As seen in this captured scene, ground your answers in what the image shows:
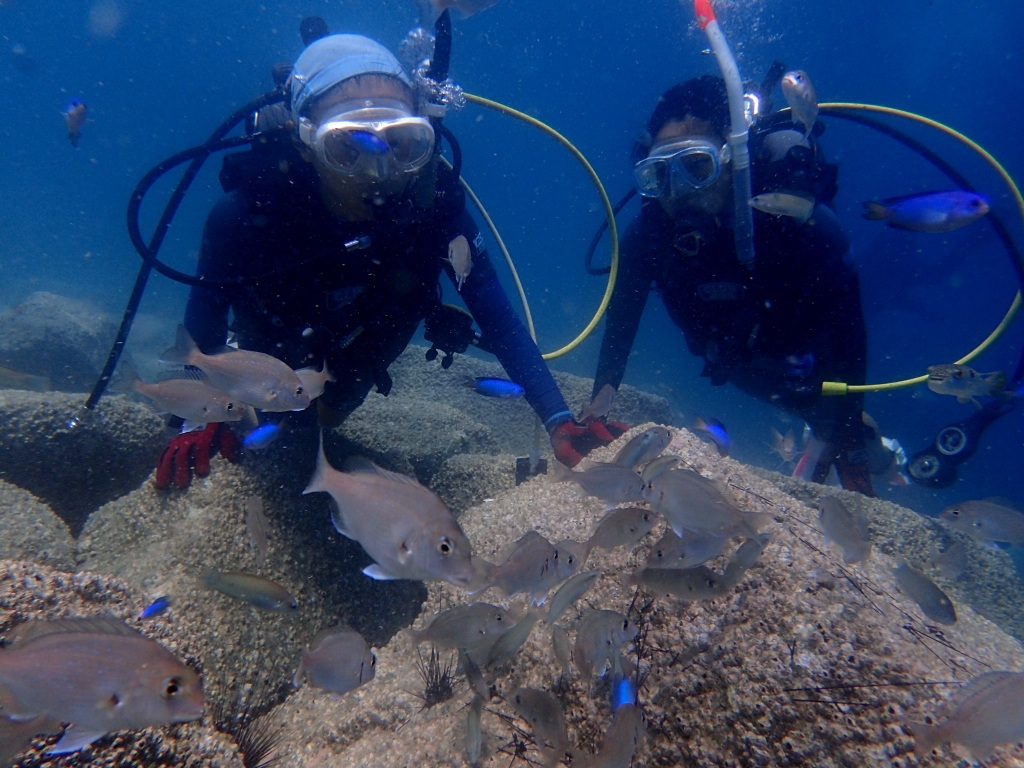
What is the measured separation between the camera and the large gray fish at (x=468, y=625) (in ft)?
6.81

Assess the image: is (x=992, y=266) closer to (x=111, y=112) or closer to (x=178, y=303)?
(x=178, y=303)

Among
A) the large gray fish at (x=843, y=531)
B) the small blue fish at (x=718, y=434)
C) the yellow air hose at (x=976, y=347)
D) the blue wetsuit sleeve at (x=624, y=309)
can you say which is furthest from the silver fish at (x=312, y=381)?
the yellow air hose at (x=976, y=347)

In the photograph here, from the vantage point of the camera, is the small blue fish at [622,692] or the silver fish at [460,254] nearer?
the small blue fish at [622,692]

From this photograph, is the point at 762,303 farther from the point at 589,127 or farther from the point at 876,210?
the point at 589,127

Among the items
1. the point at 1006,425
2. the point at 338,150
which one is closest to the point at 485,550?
the point at 338,150

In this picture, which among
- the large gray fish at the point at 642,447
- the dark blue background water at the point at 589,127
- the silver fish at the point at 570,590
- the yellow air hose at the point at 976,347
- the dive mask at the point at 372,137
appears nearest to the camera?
the silver fish at the point at 570,590

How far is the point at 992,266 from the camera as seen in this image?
2180 cm

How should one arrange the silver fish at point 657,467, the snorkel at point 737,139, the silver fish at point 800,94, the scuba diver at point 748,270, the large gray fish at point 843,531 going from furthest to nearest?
1. the scuba diver at point 748,270
2. the snorkel at point 737,139
3. the silver fish at point 800,94
4. the silver fish at point 657,467
5. the large gray fish at point 843,531

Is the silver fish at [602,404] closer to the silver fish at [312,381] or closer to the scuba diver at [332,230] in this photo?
the scuba diver at [332,230]

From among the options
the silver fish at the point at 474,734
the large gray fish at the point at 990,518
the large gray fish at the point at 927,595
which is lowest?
the silver fish at the point at 474,734

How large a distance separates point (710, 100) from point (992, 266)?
26932 millimetres

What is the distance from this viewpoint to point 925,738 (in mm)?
1455

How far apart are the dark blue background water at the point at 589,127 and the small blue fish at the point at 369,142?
22.4 feet

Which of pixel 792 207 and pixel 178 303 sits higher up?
pixel 792 207
